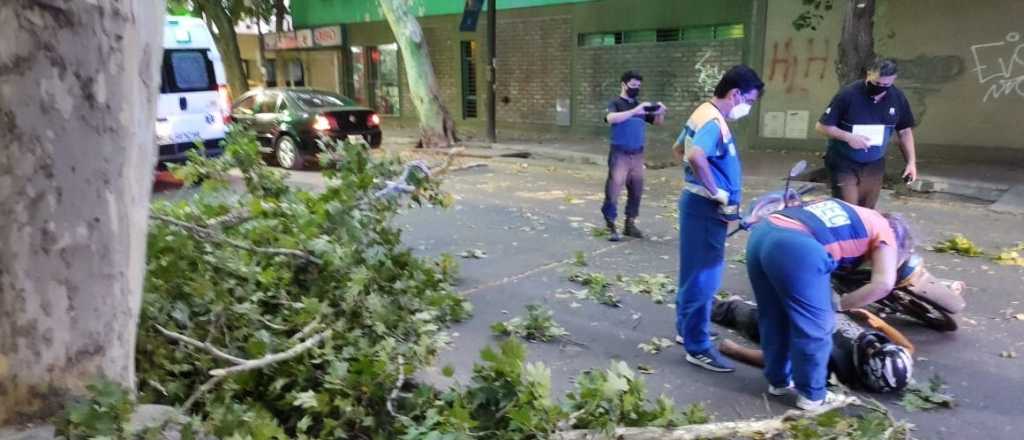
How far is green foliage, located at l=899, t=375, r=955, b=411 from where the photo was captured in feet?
12.9

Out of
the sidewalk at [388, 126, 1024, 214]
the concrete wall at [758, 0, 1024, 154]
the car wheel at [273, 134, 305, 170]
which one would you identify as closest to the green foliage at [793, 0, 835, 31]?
the concrete wall at [758, 0, 1024, 154]

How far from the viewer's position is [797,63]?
14102 millimetres

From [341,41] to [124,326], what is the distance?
22714 millimetres

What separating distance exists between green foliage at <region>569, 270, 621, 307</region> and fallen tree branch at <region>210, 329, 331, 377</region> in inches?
102

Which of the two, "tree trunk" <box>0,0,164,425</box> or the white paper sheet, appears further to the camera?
the white paper sheet

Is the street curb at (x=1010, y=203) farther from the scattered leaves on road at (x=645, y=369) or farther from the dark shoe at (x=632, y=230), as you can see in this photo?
the scattered leaves on road at (x=645, y=369)

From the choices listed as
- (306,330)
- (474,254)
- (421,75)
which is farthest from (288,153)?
(306,330)

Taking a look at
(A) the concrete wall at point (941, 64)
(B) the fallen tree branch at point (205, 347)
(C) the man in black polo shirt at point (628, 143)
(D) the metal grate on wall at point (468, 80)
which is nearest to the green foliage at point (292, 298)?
(B) the fallen tree branch at point (205, 347)

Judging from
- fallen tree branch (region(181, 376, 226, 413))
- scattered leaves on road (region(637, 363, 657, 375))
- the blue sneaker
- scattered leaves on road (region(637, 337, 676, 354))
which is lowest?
scattered leaves on road (region(637, 363, 657, 375))

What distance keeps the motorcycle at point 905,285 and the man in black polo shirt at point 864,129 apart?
4.57 feet

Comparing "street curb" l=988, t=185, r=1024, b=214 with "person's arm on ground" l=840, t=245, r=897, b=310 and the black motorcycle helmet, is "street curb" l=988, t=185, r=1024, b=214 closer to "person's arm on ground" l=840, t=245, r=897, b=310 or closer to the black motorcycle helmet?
the black motorcycle helmet

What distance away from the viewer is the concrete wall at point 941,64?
38.9ft

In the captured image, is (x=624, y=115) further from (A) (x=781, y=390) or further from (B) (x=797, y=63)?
(B) (x=797, y=63)

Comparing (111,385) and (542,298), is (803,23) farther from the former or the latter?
(111,385)
